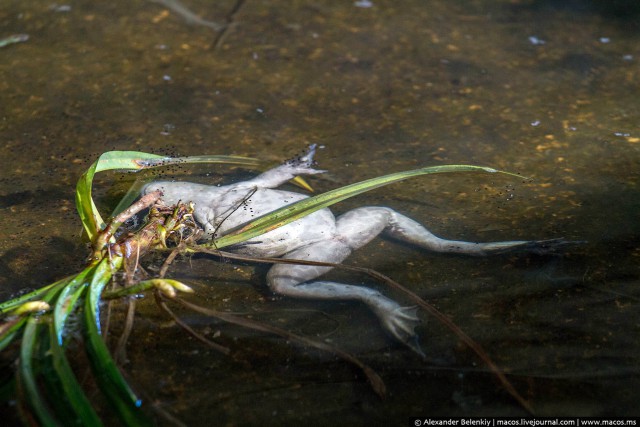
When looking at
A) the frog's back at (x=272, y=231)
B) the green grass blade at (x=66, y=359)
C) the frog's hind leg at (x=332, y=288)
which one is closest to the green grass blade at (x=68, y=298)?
the green grass blade at (x=66, y=359)

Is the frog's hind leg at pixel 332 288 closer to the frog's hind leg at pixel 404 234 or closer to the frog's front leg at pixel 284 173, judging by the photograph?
the frog's hind leg at pixel 404 234

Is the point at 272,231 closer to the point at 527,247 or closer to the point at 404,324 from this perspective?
the point at 404,324

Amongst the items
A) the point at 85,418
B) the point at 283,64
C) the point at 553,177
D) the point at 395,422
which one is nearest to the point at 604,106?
the point at 553,177

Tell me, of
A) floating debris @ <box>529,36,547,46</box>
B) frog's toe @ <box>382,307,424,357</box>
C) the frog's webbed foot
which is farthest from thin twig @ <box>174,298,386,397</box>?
floating debris @ <box>529,36,547,46</box>

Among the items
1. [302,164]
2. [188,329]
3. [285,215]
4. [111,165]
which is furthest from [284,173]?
[188,329]

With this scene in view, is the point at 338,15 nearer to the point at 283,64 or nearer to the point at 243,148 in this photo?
the point at 283,64

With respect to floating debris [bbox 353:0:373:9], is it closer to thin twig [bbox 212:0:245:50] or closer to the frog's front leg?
thin twig [bbox 212:0:245:50]
